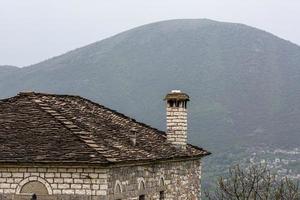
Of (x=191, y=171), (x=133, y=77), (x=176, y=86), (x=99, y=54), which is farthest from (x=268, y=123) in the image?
(x=191, y=171)

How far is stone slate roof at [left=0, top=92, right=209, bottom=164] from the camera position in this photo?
51.7 ft

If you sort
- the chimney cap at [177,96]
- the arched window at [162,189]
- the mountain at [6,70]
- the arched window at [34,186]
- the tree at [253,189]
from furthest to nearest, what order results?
the mountain at [6,70]
the tree at [253,189]
the chimney cap at [177,96]
the arched window at [162,189]
the arched window at [34,186]

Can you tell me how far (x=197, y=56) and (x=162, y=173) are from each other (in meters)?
151

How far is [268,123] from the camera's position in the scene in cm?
12562

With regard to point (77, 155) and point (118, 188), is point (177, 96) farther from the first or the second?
point (77, 155)

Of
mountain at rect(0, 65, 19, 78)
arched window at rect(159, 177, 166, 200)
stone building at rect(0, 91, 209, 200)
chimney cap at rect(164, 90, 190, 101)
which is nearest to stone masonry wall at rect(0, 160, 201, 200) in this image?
stone building at rect(0, 91, 209, 200)

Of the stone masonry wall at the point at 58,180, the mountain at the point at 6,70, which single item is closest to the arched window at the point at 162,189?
the stone masonry wall at the point at 58,180

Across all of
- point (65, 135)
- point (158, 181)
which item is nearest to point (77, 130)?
point (65, 135)

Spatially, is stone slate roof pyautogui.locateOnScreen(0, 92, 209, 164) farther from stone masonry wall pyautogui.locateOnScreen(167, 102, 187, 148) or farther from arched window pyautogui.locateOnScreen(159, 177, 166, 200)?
stone masonry wall pyautogui.locateOnScreen(167, 102, 187, 148)

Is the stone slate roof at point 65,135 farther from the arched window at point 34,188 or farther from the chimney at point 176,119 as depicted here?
the chimney at point 176,119

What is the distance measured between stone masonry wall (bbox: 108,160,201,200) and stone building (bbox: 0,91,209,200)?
0.07 ft

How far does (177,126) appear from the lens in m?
21.4

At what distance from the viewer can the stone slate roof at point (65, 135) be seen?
15758mm

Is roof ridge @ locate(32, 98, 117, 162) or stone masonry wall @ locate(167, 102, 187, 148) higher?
stone masonry wall @ locate(167, 102, 187, 148)
